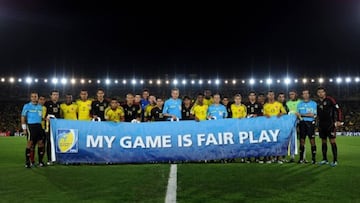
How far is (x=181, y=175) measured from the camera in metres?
7.79

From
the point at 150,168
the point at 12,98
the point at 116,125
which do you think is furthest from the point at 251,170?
the point at 12,98

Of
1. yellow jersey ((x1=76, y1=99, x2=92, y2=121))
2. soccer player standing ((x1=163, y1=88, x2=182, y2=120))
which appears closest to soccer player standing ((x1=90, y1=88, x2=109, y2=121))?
yellow jersey ((x1=76, y1=99, x2=92, y2=121))

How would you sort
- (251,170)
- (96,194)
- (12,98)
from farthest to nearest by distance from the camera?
(12,98)
(251,170)
(96,194)

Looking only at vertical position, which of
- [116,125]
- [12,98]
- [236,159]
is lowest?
[236,159]

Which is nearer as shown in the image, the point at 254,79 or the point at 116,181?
the point at 116,181

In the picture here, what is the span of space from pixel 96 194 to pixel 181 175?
226cm

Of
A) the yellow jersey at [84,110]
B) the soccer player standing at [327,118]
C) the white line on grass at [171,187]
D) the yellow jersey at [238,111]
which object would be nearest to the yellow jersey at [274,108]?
the yellow jersey at [238,111]

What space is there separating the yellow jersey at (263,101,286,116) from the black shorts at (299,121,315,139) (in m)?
0.66

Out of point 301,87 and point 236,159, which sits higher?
point 301,87

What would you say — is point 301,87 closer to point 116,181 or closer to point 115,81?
point 115,81

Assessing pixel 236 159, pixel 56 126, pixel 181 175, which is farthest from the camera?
pixel 236 159

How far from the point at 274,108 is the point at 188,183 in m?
5.05

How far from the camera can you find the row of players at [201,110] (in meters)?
10.3

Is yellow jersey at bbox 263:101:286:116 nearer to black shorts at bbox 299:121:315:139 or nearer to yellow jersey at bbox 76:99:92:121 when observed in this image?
black shorts at bbox 299:121:315:139
